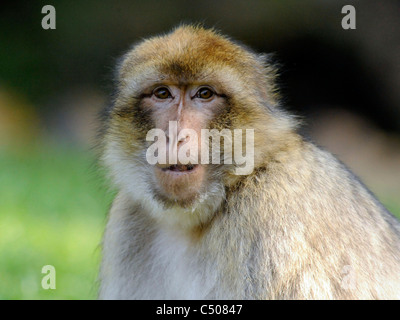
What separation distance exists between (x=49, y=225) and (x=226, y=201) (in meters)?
3.84

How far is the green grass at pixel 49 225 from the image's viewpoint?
17.4 feet

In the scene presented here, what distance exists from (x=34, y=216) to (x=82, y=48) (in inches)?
202

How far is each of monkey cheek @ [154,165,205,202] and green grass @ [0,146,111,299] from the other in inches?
37.2

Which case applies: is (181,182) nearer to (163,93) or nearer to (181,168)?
(181,168)

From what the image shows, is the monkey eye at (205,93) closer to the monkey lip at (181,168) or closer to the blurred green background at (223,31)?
the monkey lip at (181,168)

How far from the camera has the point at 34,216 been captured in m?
7.20

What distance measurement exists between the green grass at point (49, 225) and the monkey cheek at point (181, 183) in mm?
944

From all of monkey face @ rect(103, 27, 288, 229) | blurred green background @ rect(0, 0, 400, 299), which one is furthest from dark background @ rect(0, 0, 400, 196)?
monkey face @ rect(103, 27, 288, 229)

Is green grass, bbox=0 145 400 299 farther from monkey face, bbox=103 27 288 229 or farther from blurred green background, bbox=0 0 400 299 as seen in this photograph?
monkey face, bbox=103 27 288 229

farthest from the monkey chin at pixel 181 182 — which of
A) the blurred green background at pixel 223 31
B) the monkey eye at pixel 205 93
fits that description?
the blurred green background at pixel 223 31

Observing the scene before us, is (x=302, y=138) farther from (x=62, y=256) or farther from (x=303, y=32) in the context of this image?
(x=303, y=32)

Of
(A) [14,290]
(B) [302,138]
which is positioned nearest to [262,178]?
(B) [302,138]

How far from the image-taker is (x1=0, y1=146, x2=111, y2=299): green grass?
208 inches

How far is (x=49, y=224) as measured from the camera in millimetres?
6977
